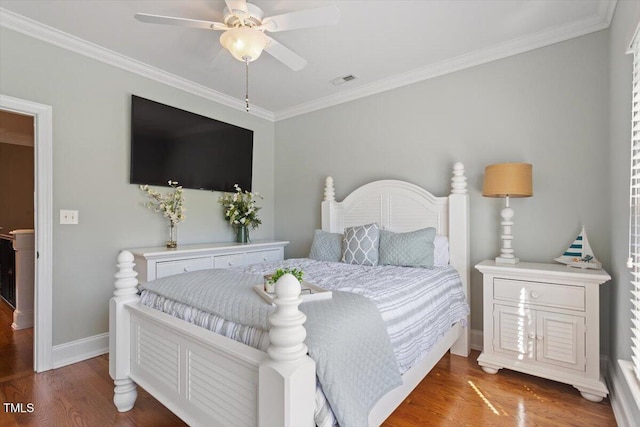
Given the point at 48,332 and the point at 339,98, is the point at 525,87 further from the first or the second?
the point at 48,332

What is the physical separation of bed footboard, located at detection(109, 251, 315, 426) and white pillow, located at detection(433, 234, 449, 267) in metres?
2.01

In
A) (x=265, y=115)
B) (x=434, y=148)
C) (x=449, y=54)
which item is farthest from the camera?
(x=265, y=115)

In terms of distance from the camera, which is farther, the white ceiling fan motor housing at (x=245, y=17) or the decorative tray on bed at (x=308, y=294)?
the white ceiling fan motor housing at (x=245, y=17)

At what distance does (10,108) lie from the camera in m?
2.33

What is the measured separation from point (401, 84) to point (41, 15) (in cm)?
299

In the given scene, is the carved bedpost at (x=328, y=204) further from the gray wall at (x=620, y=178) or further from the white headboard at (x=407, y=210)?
the gray wall at (x=620, y=178)

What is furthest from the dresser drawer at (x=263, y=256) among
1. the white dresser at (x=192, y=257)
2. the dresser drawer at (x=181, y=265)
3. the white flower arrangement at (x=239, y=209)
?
the dresser drawer at (x=181, y=265)

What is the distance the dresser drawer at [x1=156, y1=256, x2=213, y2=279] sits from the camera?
108 inches

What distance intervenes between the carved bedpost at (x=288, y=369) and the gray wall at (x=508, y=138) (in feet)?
7.54

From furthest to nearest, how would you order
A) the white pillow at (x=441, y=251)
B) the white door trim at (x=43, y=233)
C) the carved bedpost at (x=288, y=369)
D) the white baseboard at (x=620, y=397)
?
the white pillow at (x=441, y=251), the white door trim at (x=43, y=233), the white baseboard at (x=620, y=397), the carved bedpost at (x=288, y=369)

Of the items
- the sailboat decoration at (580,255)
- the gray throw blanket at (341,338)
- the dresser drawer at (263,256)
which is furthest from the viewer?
the dresser drawer at (263,256)

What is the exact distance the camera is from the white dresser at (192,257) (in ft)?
8.84

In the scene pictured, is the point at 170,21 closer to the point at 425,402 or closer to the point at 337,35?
the point at 337,35

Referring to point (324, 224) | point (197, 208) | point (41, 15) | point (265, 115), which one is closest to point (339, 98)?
point (265, 115)
